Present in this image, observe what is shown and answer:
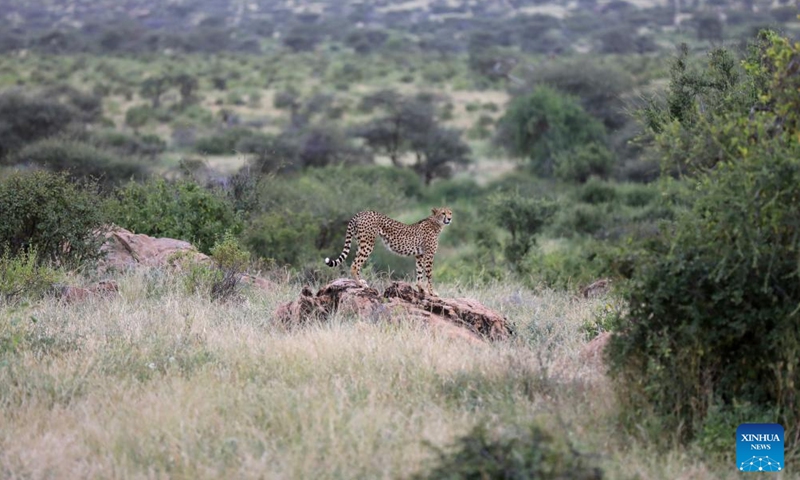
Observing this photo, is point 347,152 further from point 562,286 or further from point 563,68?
point 562,286

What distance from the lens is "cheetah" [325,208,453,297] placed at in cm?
1152

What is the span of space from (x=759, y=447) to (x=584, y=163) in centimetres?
2263

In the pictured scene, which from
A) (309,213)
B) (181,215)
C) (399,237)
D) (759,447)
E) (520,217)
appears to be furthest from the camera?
(520,217)

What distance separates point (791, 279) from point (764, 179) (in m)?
0.62

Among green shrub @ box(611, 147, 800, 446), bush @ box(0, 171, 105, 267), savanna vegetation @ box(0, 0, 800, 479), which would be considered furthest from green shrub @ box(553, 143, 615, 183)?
green shrub @ box(611, 147, 800, 446)

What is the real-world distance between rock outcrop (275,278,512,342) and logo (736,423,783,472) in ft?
Result: 8.10

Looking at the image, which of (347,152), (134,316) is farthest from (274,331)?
(347,152)

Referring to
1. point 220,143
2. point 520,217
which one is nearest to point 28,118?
point 220,143

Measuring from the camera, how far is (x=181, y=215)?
1316cm

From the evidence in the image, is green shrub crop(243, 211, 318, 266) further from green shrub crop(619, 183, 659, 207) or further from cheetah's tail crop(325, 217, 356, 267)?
green shrub crop(619, 183, 659, 207)

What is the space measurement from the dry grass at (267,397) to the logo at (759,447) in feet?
0.97

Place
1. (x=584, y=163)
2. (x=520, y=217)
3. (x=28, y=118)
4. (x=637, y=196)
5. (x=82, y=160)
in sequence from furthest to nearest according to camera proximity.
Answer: (x=28, y=118)
(x=584, y=163)
(x=637, y=196)
(x=82, y=160)
(x=520, y=217)

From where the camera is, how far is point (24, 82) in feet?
147

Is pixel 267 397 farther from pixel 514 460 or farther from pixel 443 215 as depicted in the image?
pixel 443 215
